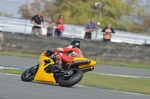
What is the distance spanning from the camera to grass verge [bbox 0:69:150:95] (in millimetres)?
12816

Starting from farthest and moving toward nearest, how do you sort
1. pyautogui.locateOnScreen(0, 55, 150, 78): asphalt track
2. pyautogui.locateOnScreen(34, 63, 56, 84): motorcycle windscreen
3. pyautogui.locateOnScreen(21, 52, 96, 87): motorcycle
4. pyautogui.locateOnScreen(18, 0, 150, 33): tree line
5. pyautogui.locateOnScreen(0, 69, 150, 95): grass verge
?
pyautogui.locateOnScreen(18, 0, 150, 33): tree line → pyautogui.locateOnScreen(0, 55, 150, 78): asphalt track → pyautogui.locateOnScreen(0, 69, 150, 95): grass verge → pyautogui.locateOnScreen(34, 63, 56, 84): motorcycle windscreen → pyautogui.locateOnScreen(21, 52, 96, 87): motorcycle

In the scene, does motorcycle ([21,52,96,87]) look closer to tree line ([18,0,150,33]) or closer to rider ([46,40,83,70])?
rider ([46,40,83,70])

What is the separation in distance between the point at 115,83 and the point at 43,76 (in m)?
3.23

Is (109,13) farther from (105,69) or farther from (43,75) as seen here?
(43,75)

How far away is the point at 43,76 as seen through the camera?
452 inches

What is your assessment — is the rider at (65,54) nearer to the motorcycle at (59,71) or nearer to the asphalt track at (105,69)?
the motorcycle at (59,71)

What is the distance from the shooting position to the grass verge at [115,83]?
1282 centimetres

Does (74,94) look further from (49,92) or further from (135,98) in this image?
(135,98)

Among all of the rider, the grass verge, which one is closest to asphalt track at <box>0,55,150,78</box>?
the grass verge

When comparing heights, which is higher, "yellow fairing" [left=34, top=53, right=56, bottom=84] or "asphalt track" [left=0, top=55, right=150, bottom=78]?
"yellow fairing" [left=34, top=53, right=56, bottom=84]

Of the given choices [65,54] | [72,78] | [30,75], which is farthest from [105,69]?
[72,78]

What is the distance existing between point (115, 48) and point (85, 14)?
980 inches

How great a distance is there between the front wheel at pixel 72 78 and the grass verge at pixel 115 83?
5.77ft

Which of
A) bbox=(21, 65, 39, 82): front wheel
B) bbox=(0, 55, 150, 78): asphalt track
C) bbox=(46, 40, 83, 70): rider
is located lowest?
bbox=(0, 55, 150, 78): asphalt track
